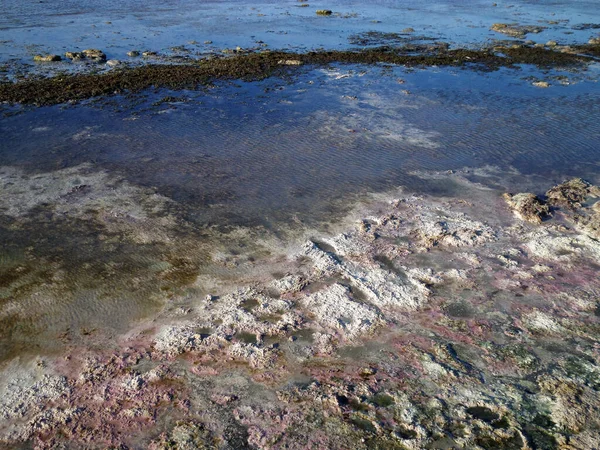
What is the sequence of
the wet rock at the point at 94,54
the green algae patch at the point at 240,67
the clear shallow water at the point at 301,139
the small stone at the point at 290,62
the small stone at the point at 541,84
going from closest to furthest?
the clear shallow water at the point at 301,139 → the green algae patch at the point at 240,67 → the small stone at the point at 541,84 → the wet rock at the point at 94,54 → the small stone at the point at 290,62

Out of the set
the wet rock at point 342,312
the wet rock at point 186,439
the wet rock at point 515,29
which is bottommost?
the wet rock at point 186,439

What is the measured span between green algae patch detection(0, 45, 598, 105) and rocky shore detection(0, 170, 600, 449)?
11.0 meters

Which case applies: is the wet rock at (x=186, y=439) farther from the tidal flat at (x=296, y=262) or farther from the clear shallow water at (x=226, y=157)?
the clear shallow water at (x=226, y=157)

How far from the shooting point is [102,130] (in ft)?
40.4

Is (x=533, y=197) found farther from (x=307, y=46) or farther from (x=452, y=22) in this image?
(x=452, y=22)

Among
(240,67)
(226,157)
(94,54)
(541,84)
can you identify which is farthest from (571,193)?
(94,54)

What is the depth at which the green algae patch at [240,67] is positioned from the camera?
14.8 m

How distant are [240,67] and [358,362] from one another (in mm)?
15097

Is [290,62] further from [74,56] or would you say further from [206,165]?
[206,165]

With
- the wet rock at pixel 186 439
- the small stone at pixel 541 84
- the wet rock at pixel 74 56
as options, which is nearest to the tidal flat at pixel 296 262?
the wet rock at pixel 186 439

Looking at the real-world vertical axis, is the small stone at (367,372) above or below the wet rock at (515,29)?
below

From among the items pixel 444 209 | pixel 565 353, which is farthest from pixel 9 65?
pixel 565 353

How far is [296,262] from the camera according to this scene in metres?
7.47

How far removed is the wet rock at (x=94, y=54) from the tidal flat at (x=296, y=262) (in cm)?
217
